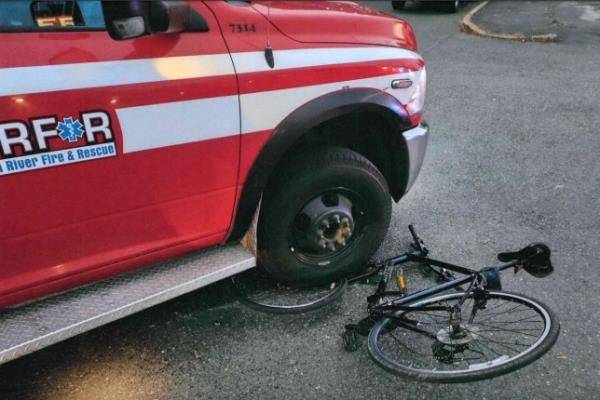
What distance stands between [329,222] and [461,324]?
2.81 feet

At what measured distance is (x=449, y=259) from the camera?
3334mm

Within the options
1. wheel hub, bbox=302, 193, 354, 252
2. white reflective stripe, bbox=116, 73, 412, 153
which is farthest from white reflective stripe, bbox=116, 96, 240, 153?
wheel hub, bbox=302, 193, 354, 252

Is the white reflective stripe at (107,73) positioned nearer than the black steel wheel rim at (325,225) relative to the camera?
Yes

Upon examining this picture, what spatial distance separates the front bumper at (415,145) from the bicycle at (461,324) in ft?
2.12

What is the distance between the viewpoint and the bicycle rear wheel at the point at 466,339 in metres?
2.22

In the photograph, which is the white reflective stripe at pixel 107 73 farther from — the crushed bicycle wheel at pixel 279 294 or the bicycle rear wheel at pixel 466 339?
the bicycle rear wheel at pixel 466 339

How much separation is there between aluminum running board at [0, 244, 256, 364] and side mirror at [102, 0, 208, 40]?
1.16m

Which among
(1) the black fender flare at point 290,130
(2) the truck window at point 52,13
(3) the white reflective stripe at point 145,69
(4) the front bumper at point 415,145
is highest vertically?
(2) the truck window at point 52,13

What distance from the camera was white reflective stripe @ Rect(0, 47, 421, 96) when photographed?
6.08 feet

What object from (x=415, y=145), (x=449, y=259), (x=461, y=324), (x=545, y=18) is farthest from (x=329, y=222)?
(x=545, y=18)

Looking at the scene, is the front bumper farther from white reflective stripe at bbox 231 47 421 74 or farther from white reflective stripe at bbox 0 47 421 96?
white reflective stripe at bbox 0 47 421 96

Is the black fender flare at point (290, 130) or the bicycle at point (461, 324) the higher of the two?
the black fender flare at point (290, 130)

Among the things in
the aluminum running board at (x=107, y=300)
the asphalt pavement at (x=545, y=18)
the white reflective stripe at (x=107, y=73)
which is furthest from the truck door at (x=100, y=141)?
the asphalt pavement at (x=545, y=18)

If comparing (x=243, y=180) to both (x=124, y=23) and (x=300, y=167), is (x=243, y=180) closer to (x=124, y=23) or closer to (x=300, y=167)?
(x=300, y=167)
